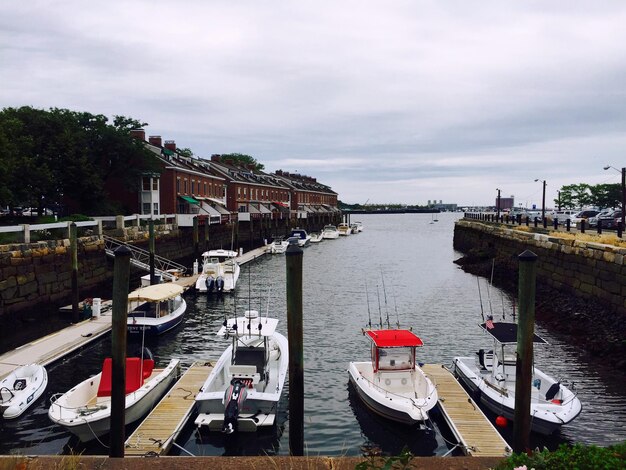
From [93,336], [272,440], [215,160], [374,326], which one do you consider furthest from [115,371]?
[215,160]

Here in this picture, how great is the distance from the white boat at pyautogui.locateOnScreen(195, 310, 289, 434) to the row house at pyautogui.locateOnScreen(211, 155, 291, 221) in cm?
5864

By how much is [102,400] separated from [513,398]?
487 inches

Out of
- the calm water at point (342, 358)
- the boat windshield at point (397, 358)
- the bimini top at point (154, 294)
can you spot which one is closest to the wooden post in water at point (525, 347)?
the calm water at point (342, 358)

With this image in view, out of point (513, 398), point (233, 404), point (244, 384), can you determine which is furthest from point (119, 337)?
point (513, 398)

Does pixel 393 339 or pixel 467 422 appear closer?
pixel 467 422

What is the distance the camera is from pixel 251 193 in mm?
95688

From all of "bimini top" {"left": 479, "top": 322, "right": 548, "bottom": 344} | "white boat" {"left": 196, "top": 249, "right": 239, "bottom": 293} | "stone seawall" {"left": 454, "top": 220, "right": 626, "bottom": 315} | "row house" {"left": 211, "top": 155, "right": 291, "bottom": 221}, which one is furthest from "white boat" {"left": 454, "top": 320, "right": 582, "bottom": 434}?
"row house" {"left": 211, "top": 155, "right": 291, "bottom": 221}

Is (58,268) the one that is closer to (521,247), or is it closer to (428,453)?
(428,453)

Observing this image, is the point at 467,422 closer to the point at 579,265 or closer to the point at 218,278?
the point at 579,265

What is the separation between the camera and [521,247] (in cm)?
4438

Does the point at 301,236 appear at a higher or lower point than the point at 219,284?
higher

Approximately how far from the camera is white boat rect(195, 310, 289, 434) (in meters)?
13.9

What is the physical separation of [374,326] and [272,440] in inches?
568

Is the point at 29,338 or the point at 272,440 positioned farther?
the point at 29,338
